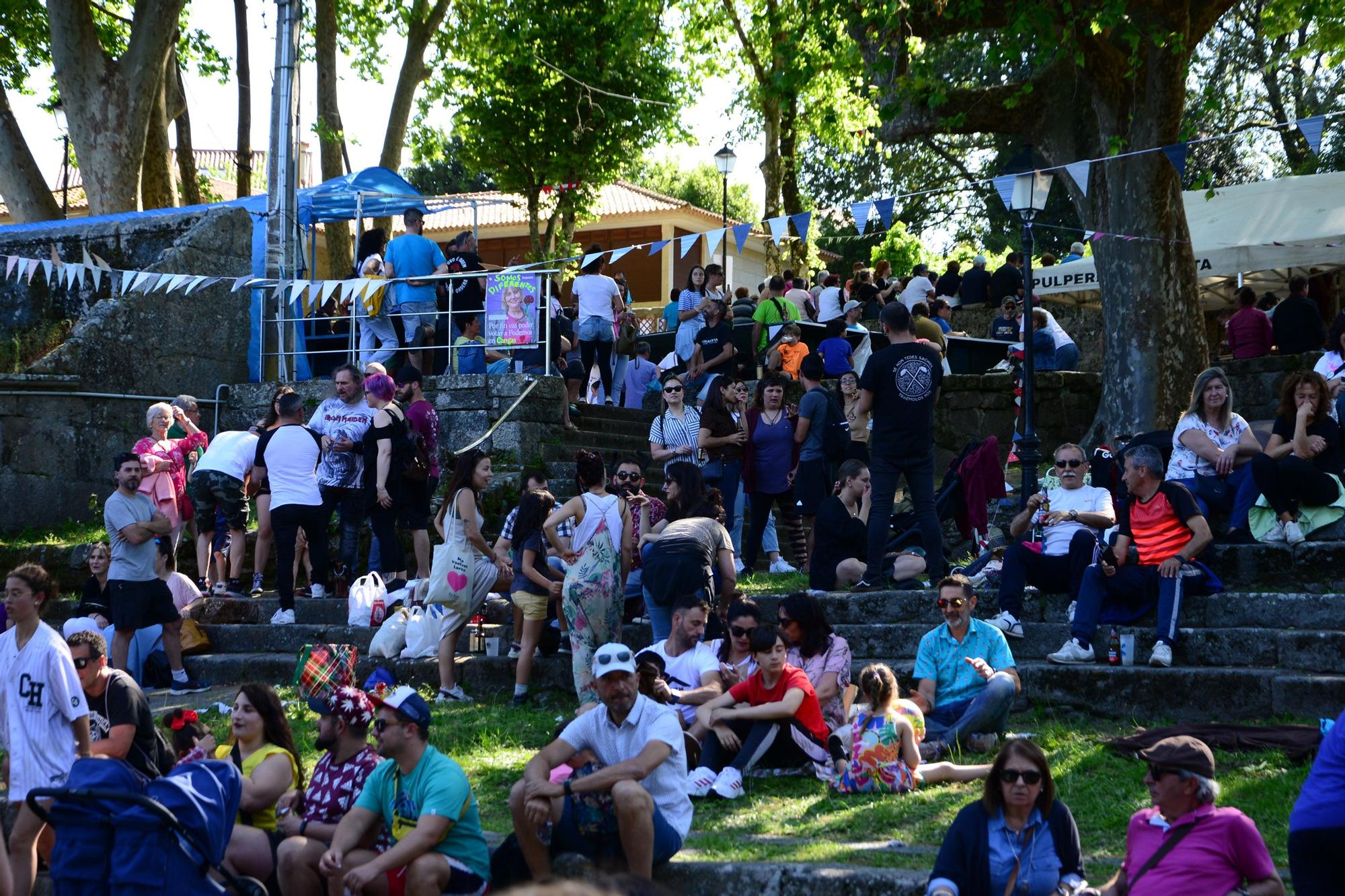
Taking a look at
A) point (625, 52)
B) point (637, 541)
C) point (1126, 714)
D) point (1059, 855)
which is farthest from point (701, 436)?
point (625, 52)

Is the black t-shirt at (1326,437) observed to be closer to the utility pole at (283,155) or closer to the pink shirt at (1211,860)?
the pink shirt at (1211,860)

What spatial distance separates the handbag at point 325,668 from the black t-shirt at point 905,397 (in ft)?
12.9

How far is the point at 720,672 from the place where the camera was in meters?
7.81

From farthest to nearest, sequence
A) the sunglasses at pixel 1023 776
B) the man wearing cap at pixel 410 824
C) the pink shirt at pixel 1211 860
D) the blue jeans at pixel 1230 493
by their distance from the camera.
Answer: the blue jeans at pixel 1230 493 < the man wearing cap at pixel 410 824 < the sunglasses at pixel 1023 776 < the pink shirt at pixel 1211 860

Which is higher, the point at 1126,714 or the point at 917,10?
the point at 917,10

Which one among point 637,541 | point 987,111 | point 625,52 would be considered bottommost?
point 637,541

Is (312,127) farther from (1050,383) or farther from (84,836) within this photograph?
(84,836)

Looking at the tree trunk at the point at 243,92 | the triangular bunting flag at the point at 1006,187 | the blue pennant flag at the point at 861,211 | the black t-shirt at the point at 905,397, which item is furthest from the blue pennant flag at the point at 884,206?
the tree trunk at the point at 243,92

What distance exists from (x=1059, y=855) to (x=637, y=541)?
15.3 ft

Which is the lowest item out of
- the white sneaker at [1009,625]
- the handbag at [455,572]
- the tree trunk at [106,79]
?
the white sneaker at [1009,625]

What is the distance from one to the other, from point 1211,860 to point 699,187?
40.8 metres

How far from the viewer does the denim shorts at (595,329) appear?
48.8 feet

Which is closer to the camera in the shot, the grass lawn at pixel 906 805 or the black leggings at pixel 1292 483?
the grass lawn at pixel 906 805

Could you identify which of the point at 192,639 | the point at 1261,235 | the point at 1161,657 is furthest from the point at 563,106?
the point at 1161,657
